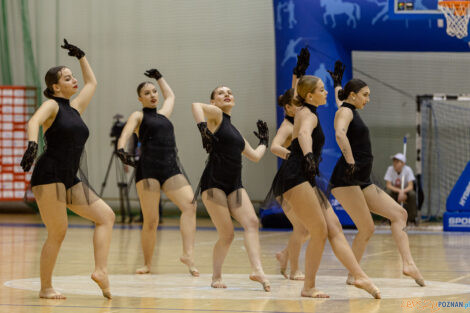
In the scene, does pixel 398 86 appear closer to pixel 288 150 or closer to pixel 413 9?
pixel 413 9

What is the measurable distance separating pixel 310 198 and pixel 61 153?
1.91 meters

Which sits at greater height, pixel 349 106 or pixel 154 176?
pixel 349 106

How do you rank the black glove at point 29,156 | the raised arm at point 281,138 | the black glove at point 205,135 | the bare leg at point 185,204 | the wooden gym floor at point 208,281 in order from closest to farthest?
the black glove at point 29,156 → the wooden gym floor at point 208,281 → the black glove at point 205,135 → the raised arm at point 281,138 → the bare leg at point 185,204

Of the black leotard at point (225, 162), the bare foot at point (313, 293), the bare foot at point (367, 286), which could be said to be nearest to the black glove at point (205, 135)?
the black leotard at point (225, 162)

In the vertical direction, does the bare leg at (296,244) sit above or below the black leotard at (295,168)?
below

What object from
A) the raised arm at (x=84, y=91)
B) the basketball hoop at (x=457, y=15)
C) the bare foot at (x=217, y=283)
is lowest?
the bare foot at (x=217, y=283)

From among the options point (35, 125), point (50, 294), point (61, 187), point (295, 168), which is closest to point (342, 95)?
point (295, 168)

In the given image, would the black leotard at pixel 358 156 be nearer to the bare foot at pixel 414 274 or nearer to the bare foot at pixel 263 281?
the bare foot at pixel 414 274

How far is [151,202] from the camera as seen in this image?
8141 millimetres

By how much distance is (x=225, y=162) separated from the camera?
7.00 m

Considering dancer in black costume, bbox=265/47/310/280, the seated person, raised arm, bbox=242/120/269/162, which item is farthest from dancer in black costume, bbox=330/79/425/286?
the seated person

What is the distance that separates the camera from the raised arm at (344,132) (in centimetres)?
664

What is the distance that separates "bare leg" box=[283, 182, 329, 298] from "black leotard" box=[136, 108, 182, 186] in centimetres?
231

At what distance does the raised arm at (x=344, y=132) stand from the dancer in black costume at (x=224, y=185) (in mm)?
785
